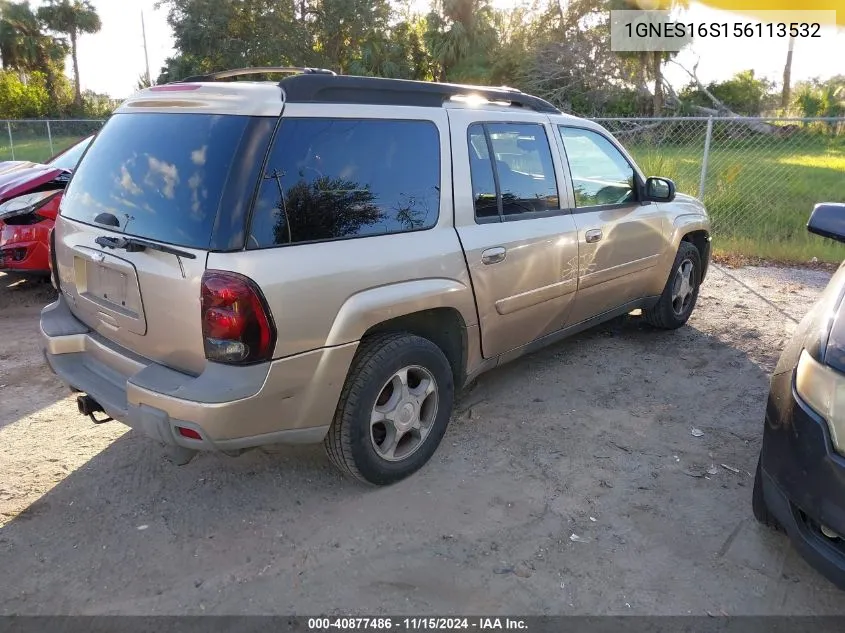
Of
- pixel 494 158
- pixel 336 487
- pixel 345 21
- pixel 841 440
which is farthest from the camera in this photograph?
pixel 345 21

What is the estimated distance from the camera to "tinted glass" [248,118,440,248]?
2.56m

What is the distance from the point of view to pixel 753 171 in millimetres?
11352

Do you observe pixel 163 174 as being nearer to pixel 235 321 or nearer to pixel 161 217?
Answer: pixel 161 217

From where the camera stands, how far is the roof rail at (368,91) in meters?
2.67

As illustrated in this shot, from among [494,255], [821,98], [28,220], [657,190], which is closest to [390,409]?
[494,255]

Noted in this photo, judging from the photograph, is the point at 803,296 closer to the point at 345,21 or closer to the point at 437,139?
the point at 437,139

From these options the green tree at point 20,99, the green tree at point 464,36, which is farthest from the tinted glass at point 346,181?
the green tree at point 20,99

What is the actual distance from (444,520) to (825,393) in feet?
5.41

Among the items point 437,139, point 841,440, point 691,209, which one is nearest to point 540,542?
point 841,440

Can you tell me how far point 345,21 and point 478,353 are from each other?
36.0m

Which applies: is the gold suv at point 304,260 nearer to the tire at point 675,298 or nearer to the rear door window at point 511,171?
the rear door window at point 511,171

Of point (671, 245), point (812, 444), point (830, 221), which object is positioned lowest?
point (812, 444)

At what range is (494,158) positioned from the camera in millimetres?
3555

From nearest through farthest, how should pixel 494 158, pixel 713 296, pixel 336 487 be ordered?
1. pixel 336 487
2. pixel 494 158
3. pixel 713 296
